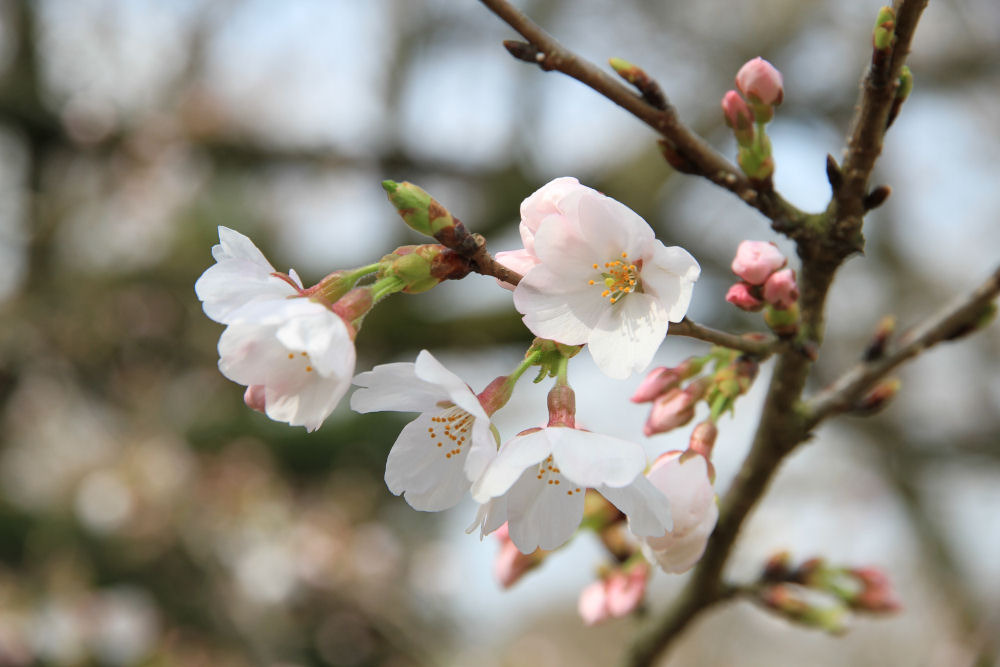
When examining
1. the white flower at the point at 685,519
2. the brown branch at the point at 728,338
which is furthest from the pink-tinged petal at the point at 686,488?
the brown branch at the point at 728,338

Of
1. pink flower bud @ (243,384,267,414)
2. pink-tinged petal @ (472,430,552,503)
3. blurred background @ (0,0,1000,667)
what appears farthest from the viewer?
blurred background @ (0,0,1000,667)

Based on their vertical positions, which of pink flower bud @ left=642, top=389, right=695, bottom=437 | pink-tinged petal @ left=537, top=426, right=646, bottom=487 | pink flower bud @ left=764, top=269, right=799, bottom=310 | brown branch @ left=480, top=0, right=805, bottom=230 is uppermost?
brown branch @ left=480, top=0, right=805, bottom=230

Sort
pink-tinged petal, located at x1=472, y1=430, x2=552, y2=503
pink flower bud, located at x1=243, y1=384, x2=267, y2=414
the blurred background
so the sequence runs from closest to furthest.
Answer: pink-tinged petal, located at x1=472, y1=430, x2=552, y2=503 < pink flower bud, located at x1=243, y1=384, x2=267, y2=414 < the blurred background

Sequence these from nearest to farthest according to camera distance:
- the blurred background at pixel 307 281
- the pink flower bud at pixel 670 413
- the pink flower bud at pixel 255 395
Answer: the pink flower bud at pixel 255 395, the pink flower bud at pixel 670 413, the blurred background at pixel 307 281

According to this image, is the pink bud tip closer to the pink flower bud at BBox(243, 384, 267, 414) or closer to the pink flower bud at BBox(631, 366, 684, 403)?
the pink flower bud at BBox(631, 366, 684, 403)

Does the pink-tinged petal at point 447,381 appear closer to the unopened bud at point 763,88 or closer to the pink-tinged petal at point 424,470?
the pink-tinged petal at point 424,470

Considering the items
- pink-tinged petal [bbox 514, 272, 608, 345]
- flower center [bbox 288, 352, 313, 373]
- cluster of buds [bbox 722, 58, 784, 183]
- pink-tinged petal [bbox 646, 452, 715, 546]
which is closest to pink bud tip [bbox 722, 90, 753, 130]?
cluster of buds [bbox 722, 58, 784, 183]

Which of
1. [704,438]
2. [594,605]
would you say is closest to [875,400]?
[704,438]

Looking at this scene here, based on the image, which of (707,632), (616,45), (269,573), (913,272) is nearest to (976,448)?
(913,272)
